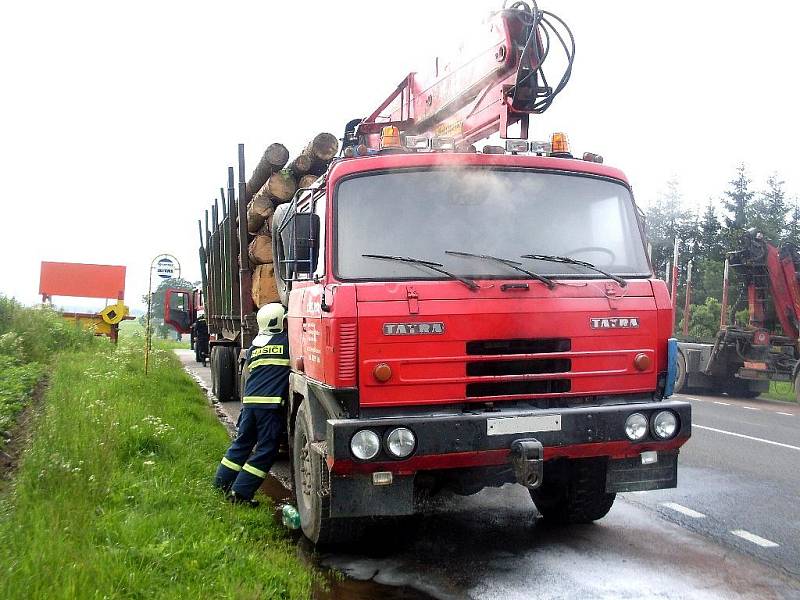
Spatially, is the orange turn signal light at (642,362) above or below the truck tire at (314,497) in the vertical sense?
above

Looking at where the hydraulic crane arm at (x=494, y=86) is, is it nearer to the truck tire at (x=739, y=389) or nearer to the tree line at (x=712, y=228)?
the truck tire at (x=739, y=389)

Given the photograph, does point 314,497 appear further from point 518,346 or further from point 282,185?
point 282,185

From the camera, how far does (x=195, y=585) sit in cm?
403

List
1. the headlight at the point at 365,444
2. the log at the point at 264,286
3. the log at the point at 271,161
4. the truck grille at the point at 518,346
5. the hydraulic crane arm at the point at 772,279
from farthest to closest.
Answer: the hydraulic crane arm at the point at 772,279
the log at the point at 264,286
the log at the point at 271,161
the truck grille at the point at 518,346
the headlight at the point at 365,444

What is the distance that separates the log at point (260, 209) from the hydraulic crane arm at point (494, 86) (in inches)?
48.5

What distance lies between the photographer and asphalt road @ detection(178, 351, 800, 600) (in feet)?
14.6

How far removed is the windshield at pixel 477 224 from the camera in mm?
4723

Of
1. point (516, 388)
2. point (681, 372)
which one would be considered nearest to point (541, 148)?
point (516, 388)

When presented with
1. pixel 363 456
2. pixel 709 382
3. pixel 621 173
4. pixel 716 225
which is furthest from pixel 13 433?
pixel 716 225

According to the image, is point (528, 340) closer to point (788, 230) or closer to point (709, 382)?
point (709, 382)

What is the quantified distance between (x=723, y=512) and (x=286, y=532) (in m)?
3.40

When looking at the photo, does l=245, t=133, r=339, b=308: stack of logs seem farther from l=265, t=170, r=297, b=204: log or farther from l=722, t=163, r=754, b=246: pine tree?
l=722, t=163, r=754, b=246: pine tree

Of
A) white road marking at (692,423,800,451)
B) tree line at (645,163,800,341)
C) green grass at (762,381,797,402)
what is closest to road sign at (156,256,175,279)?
white road marking at (692,423,800,451)

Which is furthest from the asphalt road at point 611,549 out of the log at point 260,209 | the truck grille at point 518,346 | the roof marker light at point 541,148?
the log at point 260,209
